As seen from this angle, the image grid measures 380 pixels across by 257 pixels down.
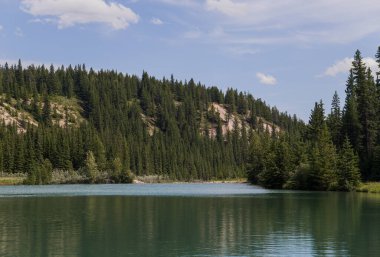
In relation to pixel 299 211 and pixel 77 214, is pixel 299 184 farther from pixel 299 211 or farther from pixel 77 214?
pixel 77 214

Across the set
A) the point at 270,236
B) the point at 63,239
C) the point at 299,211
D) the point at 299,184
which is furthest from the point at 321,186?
the point at 63,239

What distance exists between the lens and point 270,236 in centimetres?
4647

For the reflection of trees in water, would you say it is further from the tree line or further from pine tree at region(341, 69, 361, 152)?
pine tree at region(341, 69, 361, 152)

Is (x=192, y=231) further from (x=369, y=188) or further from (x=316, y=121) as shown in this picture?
(x=316, y=121)

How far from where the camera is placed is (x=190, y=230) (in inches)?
1983

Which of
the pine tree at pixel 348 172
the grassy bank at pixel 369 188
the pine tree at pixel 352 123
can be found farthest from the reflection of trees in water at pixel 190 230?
the pine tree at pixel 352 123

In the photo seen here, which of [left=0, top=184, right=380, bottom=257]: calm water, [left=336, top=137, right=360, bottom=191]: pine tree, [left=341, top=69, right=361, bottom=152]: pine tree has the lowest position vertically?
[left=0, top=184, right=380, bottom=257]: calm water

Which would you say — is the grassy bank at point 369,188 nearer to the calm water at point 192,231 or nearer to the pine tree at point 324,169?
the pine tree at point 324,169

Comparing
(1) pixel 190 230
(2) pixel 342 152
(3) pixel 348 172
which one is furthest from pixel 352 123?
(1) pixel 190 230

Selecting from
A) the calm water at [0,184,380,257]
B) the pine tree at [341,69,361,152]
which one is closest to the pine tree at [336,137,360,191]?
the pine tree at [341,69,361,152]

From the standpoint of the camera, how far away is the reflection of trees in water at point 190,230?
39.8 meters

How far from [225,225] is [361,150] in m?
89.4

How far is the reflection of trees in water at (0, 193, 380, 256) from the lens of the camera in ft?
131

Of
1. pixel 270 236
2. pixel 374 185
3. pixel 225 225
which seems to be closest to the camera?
pixel 270 236
